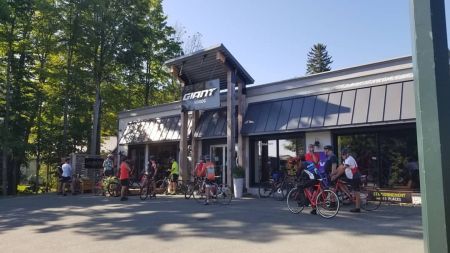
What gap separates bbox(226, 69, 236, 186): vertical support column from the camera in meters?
18.2

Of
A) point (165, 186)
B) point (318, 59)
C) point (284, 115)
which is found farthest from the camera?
point (318, 59)

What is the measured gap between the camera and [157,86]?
36469mm

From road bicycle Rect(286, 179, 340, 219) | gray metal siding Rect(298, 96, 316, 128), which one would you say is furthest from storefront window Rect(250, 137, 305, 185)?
road bicycle Rect(286, 179, 340, 219)

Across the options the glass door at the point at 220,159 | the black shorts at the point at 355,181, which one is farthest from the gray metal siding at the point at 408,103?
the glass door at the point at 220,159

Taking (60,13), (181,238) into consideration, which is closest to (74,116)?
(60,13)

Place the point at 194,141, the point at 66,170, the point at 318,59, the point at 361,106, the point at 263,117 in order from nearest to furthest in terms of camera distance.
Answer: the point at 361,106, the point at 263,117, the point at 194,141, the point at 66,170, the point at 318,59

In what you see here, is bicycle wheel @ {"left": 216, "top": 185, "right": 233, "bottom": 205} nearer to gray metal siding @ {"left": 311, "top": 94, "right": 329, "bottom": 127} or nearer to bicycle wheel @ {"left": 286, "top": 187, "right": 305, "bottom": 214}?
bicycle wheel @ {"left": 286, "top": 187, "right": 305, "bottom": 214}

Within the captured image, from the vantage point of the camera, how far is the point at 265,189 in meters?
17.3

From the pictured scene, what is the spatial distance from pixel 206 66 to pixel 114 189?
23.1ft

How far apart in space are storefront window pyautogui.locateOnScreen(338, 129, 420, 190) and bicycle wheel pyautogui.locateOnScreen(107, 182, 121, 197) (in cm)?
1050

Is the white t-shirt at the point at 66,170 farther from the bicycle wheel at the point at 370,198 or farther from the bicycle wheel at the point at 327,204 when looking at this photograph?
the bicycle wheel at the point at 327,204

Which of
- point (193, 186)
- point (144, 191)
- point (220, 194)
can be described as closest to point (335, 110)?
point (220, 194)

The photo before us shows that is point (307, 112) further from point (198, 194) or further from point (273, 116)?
point (198, 194)

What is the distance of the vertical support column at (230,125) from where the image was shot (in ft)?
59.7
